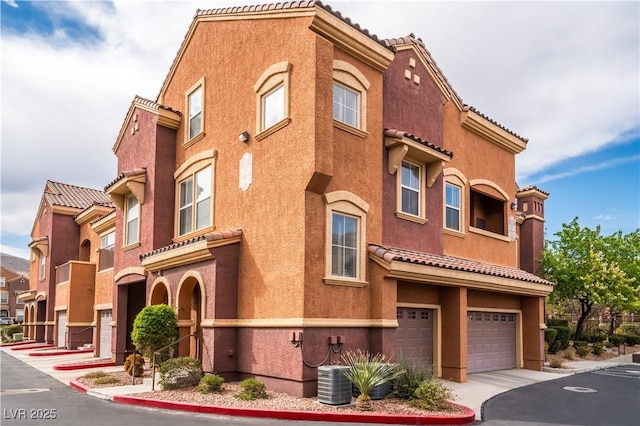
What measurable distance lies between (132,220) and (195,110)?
525cm

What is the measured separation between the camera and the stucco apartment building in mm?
13633

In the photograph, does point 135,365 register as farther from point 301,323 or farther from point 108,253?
point 108,253

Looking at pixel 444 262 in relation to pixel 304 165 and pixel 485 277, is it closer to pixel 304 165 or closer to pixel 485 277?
pixel 485 277

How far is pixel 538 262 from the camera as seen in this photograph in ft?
98.5

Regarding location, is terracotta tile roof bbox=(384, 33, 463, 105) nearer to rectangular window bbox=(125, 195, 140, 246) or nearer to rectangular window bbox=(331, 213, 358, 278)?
rectangular window bbox=(331, 213, 358, 278)

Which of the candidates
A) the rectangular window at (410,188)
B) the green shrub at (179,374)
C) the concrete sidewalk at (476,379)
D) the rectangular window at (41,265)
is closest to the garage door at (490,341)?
the concrete sidewalk at (476,379)

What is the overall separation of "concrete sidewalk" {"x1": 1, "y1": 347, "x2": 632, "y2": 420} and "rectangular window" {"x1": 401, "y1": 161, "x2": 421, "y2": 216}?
5.17m

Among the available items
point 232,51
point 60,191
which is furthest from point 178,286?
point 60,191

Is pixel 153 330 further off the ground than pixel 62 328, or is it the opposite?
pixel 153 330

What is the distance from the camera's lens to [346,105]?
1482 centimetres

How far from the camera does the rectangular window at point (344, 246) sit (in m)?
14.0

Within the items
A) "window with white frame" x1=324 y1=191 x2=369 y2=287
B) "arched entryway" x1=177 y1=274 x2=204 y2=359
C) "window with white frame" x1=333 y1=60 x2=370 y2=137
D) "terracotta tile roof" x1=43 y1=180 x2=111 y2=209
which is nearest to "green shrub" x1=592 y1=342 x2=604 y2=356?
"window with white frame" x1=324 y1=191 x2=369 y2=287

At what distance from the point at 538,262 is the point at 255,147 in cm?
2032

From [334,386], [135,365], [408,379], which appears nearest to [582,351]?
[408,379]
